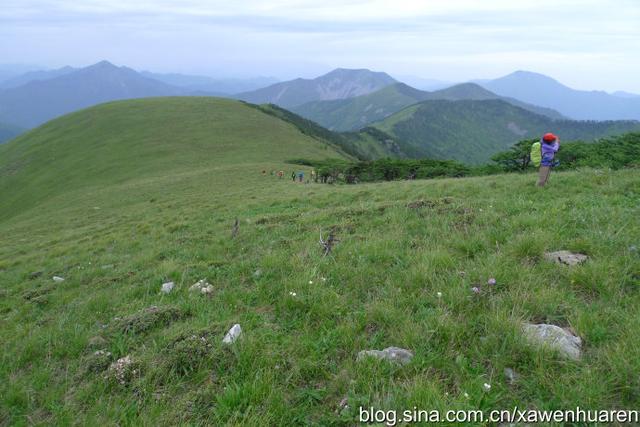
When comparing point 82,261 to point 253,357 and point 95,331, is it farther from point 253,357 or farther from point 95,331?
point 253,357

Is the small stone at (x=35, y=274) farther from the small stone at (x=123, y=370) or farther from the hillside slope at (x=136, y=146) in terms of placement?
the hillside slope at (x=136, y=146)

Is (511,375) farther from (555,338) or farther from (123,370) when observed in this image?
(123,370)

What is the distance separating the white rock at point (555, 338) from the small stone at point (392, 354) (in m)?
1.24

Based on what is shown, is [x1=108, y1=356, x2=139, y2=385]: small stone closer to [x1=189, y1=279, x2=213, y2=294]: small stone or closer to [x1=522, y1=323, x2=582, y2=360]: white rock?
[x1=189, y1=279, x2=213, y2=294]: small stone

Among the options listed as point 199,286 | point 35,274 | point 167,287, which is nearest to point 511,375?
point 199,286

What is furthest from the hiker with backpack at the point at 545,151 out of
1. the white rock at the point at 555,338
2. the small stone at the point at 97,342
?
the small stone at the point at 97,342

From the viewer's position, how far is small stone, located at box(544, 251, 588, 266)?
17.8 ft

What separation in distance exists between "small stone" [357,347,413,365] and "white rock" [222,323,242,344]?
5.11 ft

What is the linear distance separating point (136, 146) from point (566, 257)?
252 feet

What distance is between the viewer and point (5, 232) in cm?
3105

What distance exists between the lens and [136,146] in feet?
232

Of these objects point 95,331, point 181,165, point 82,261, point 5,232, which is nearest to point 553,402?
point 95,331

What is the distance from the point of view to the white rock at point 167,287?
22.9ft

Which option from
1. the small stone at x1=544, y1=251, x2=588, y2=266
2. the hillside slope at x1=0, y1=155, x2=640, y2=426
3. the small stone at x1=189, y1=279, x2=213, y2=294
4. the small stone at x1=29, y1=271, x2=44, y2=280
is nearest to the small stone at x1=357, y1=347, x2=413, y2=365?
the hillside slope at x1=0, y1=155, x2=640, y2=426
